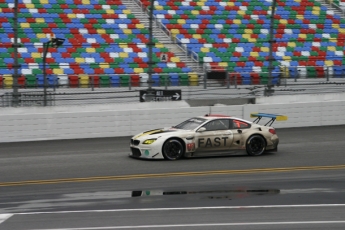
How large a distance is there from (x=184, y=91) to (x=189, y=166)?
893 centimetres

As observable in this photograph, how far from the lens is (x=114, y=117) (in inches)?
805

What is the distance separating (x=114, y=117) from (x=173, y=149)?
537 centimetres

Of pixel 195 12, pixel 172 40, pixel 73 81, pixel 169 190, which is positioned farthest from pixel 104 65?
pixel 169 190

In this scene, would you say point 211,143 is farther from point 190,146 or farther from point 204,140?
point 190,146

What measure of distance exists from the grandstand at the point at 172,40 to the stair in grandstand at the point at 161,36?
0.05m

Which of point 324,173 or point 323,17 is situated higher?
point 323,17

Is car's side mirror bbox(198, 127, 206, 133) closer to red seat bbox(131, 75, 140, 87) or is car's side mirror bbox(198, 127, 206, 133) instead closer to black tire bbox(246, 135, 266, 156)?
Result: black tire bbox(246, 135, 266, 156)

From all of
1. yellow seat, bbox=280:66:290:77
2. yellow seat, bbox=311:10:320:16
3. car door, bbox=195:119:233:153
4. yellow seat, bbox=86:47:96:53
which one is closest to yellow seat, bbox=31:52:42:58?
yellow seat, bbox=86:47:96:53

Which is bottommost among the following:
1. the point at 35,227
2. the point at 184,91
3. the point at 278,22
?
the point at 35,227

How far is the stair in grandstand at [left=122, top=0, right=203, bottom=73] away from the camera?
2818 centimetres

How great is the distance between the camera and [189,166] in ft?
47.9

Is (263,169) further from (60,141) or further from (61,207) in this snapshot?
(60,141)

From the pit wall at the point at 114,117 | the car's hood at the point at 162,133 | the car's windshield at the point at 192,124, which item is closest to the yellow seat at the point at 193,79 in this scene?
the pit wall at the point at 114,117

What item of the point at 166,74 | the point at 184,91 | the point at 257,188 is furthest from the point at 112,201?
the point at 166,74
